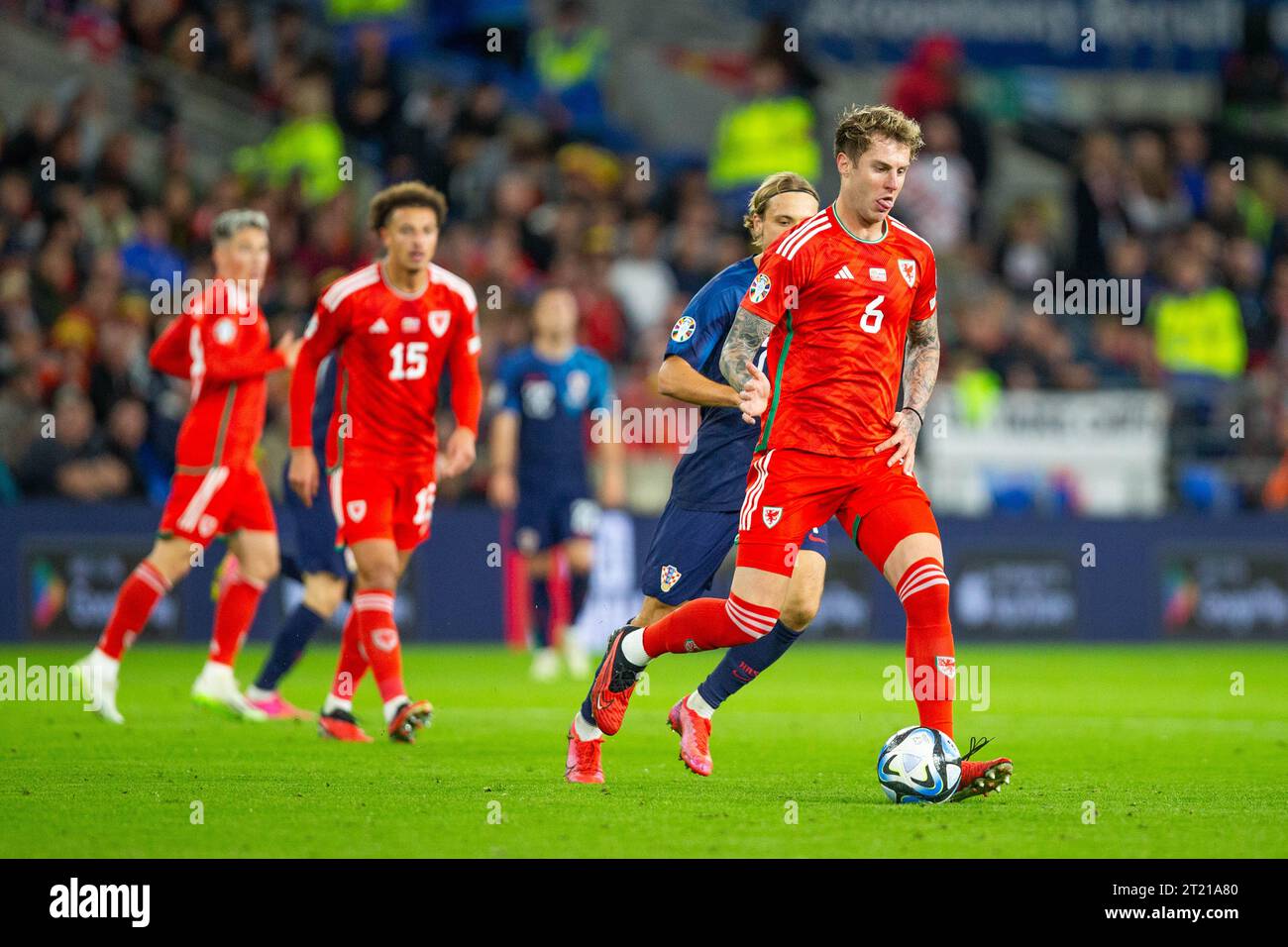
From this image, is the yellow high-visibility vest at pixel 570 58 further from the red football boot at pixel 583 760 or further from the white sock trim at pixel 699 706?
the red football boot at pixel 583 760

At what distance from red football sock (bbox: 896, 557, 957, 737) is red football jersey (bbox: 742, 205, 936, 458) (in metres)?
0.54

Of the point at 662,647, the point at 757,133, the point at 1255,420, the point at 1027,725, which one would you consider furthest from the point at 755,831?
the point at 757,133

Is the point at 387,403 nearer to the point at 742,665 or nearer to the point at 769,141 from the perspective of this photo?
the point at 742,665

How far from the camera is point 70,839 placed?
20.8ft

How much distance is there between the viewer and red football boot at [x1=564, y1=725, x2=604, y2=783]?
786 cm

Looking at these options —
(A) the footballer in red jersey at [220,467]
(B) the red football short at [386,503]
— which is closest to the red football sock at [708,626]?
(B) the red football short at [386,503]

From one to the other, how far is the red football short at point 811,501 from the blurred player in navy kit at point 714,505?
2.29ft

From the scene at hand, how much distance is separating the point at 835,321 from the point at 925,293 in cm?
42

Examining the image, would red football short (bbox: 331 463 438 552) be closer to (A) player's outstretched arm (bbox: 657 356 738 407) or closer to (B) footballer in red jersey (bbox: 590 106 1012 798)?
(A) player's outstretched arm (bbox: 657 356 738 407)

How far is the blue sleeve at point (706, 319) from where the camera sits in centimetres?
820

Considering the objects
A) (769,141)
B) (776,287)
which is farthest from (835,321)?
(769,141)

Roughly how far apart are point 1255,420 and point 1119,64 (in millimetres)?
6939

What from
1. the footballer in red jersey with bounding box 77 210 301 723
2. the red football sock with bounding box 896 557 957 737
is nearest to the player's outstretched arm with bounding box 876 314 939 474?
the red football sock with bounding box 896 557 957 737
